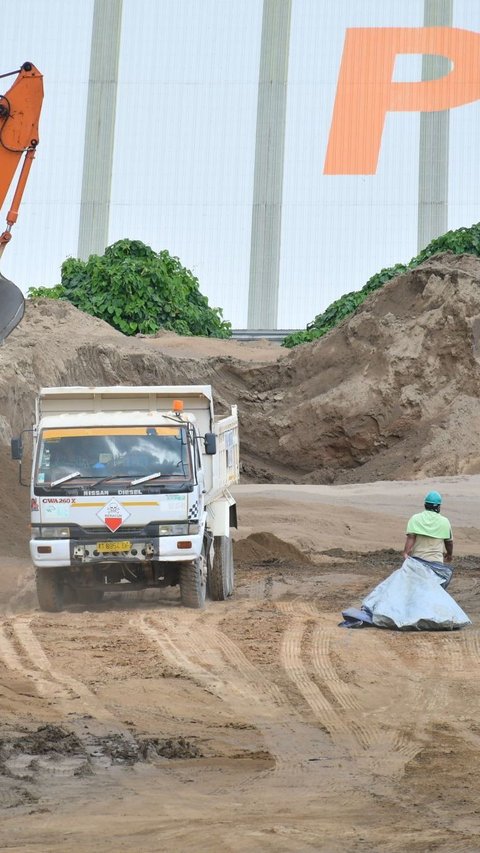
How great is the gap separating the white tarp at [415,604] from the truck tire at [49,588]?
3.64m

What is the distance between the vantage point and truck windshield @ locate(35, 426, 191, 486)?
14.2 meters

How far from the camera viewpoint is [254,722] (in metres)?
8.91

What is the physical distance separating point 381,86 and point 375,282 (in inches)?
257

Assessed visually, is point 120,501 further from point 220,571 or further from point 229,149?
point 229,149

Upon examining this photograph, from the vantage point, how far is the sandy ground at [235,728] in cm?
623

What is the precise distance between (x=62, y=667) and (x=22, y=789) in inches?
160

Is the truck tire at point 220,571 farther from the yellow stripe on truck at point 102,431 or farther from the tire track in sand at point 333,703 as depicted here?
the tire track in sand at point 333,703

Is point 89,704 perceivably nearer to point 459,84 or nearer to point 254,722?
point 254,722

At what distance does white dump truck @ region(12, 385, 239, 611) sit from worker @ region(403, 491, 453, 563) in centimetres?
238

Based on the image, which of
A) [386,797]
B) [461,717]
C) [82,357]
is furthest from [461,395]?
[386,797]

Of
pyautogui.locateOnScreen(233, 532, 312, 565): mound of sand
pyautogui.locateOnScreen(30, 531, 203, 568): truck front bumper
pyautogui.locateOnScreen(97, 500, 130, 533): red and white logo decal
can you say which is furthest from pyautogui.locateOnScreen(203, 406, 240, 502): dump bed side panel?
pyautogui.locateOnScreen(233, 532, 312, 565): mound of sand

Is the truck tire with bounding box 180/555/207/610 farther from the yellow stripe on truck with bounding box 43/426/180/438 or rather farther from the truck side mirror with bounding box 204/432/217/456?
the yellow stripe on truck with bounding box 43/426/180/438

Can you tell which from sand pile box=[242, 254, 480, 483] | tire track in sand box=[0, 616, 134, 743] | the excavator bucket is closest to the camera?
tire track in sand box=[0, 616, 134, 743]

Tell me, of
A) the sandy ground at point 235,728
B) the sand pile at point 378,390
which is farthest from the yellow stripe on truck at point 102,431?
the sand pile at point 378,390
